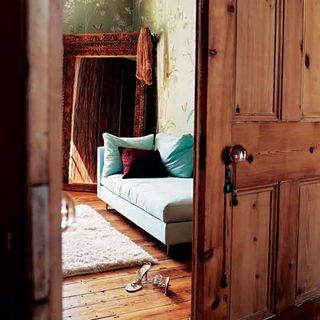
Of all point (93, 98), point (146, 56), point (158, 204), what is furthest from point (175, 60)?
point (158, 204)

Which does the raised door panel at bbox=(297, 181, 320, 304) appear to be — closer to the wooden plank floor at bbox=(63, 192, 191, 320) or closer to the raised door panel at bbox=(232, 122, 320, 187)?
the raised door panel at bbox=(232, 122, 320, 187)

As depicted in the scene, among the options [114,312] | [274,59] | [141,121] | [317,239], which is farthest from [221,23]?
[141,121]

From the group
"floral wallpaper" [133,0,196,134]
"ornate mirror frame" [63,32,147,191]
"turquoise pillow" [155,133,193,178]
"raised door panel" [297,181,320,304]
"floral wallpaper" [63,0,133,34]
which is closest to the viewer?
"raised door panel" [297,181,320,304]

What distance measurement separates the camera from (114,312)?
2.24 meters

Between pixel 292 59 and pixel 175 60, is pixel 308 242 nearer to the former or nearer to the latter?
pixel 292 59

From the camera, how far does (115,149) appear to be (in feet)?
15.1

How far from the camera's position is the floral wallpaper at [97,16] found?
5.88 meters

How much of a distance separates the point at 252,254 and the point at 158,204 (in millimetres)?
Answer: 1401

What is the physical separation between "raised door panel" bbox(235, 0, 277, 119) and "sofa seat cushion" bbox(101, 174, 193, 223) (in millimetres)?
1405

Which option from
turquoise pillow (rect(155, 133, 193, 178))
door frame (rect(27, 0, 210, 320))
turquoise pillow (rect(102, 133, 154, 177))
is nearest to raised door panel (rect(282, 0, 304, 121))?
door frame (rect(27, 0, 210, 320))

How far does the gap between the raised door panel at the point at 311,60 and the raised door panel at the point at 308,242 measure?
38cm

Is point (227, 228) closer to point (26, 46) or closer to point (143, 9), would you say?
point (26, 46)

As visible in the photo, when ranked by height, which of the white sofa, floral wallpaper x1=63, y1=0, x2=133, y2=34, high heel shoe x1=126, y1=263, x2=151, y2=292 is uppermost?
floral wallpaper x1=63, y1=0, x2=133, y2=34

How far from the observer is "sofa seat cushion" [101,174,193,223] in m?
3.07
